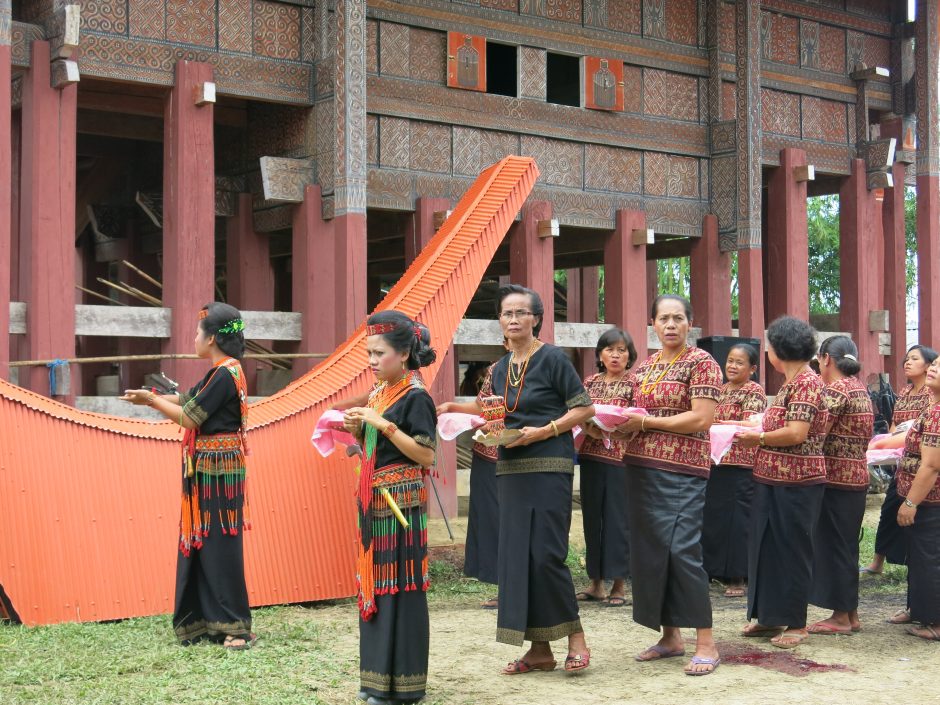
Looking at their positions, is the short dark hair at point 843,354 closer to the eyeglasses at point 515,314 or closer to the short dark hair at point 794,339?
the short dark hair at point 794,339

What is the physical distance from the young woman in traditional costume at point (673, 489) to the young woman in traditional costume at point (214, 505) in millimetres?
1909

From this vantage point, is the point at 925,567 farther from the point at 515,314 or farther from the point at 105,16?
the point at 105,16

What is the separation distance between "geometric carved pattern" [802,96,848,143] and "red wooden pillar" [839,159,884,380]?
1.41 feet

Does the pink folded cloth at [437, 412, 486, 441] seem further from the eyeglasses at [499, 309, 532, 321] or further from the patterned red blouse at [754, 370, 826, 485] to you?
the patterned red blouse at [754, 370, 826, 485]

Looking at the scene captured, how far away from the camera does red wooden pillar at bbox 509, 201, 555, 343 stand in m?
12.4

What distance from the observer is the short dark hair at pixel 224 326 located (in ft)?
18.9

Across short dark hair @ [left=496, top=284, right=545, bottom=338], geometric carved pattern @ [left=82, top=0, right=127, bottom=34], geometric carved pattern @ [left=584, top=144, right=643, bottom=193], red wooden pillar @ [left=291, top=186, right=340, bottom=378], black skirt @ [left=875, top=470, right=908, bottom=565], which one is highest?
geometric carved pattern @ [left=82, top=0, right=127, bottom=34]

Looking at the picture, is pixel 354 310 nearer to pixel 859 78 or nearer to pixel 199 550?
pixel 199 550

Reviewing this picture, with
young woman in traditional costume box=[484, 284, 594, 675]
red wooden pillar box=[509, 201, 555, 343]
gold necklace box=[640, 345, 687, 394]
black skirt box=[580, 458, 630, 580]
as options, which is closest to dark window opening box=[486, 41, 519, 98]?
red wooden pillar box=[509, 201, 555, 343]

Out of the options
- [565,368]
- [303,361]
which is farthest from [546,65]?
[565,368]

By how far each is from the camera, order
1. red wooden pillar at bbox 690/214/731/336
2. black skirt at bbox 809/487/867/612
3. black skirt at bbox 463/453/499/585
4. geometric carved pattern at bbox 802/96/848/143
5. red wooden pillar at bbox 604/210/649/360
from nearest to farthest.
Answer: black skirt at bbox 809/487/867/612 < black skirt at bbox 463/453/499/585 < red wooden pillar at bbox 604/210/649/360 < red wooden pillar at bbox 690/214/731/336 < geometric carved pattern at bbox 802/96/848/143

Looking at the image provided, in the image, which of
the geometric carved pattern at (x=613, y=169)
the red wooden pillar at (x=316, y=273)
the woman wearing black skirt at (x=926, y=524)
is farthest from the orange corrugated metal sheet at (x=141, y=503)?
the geometric carved pattern at (x=613, y=169)

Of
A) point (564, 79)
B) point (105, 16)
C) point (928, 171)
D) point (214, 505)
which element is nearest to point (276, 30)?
point (105, 16)

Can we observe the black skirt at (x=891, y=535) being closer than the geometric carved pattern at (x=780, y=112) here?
Yes
